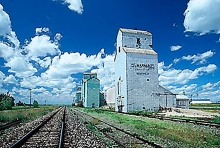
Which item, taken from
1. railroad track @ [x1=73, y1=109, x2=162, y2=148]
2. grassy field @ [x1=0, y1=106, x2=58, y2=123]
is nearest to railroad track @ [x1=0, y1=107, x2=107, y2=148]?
railroad track @ [x1=73, y1=109, x2=162, y2=148]

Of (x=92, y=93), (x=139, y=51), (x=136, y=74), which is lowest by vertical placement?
(x=92, y=93)

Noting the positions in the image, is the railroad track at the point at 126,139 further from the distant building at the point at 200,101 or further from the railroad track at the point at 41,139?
the distant building at the point at 200,101

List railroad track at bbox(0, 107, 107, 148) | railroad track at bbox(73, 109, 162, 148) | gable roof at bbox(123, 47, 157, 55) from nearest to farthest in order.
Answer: railroad track at bbox(73, 109, 162, 148) < railroad track at bbox(0, 107, 107, 148) < gable roof at bbox(123, 47, 157, 55)

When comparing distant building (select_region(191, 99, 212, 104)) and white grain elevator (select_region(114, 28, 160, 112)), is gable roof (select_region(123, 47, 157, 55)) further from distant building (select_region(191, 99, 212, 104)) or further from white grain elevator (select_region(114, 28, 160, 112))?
distant building (select_region(191, 99, 212, 104))

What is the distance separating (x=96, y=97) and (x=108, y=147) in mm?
57715

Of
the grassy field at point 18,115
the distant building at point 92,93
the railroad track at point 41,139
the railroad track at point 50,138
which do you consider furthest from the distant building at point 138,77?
the distant building at point 92,93

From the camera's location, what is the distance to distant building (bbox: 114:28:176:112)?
3030cm

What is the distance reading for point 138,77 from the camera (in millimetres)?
30828

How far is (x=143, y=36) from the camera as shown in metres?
34.2

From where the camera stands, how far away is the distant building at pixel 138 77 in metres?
30.3

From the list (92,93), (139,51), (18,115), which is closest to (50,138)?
(18,115)

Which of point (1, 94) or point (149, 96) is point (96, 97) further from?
point (149, 96)

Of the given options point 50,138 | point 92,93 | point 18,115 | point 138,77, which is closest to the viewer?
point 50,138

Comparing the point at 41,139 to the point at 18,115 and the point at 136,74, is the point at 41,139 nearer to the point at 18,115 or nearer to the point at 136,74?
the point at 18,115
